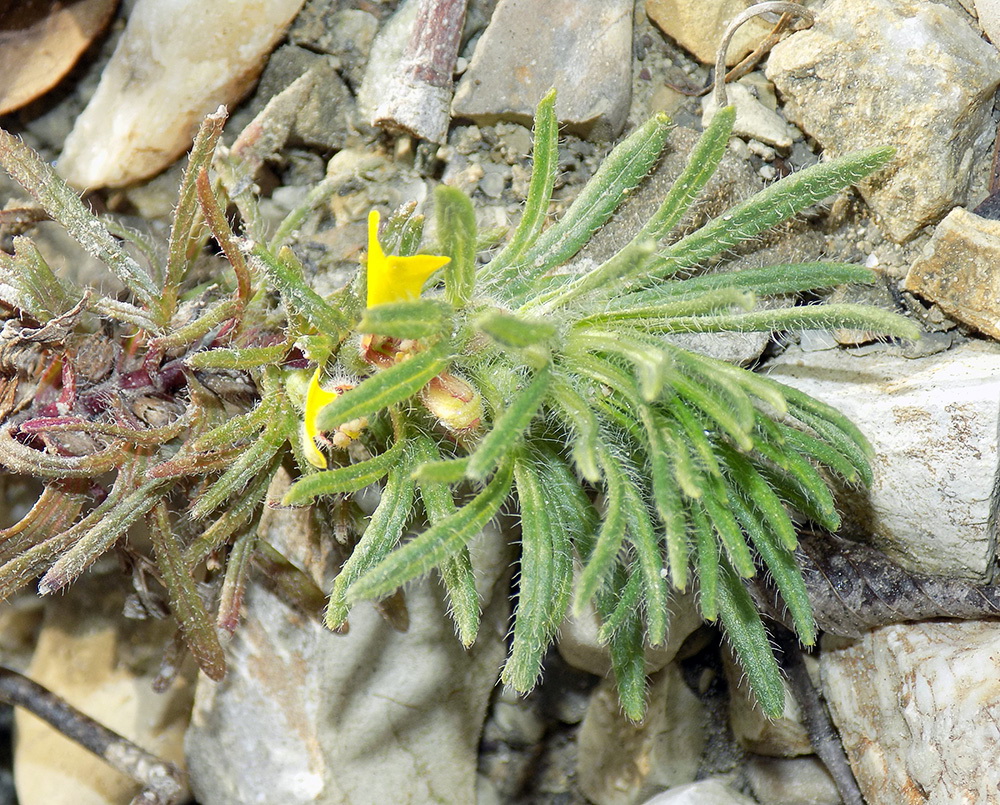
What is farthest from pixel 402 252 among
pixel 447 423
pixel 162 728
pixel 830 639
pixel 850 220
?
pixel 162 728

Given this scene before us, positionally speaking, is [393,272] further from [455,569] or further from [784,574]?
[784,574]

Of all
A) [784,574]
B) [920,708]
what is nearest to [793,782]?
[920,708]

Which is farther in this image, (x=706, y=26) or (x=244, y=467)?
(x=706, y=26)

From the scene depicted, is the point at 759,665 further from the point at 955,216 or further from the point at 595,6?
the point at 595,6

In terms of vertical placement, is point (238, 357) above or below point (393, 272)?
below

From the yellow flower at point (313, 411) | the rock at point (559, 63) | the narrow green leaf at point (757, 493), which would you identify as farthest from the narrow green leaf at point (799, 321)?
the rock at point (559, 63)

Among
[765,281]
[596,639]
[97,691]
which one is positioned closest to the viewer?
[765,281]
